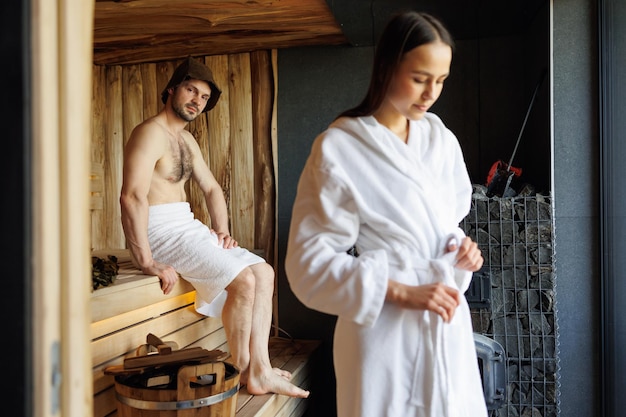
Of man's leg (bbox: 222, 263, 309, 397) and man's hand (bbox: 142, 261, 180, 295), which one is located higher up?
man's hand (bbox: 142, 261, 180, 295)

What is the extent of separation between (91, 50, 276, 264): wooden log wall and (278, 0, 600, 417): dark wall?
10 centimetres

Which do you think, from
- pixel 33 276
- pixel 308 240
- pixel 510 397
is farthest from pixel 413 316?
pixel 510 397

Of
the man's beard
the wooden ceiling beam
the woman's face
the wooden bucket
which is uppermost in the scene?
the wooden ceiling beam

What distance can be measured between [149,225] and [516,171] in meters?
1.86

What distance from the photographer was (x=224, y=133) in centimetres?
402

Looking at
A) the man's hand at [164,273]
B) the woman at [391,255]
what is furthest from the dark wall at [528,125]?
the woman at [391,255]

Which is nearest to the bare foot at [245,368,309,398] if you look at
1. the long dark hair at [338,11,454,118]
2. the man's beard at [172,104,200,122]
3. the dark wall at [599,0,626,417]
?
the man's beard at [172,104,200,122]

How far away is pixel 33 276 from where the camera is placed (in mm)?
783

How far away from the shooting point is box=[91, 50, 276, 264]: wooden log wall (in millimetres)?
3955

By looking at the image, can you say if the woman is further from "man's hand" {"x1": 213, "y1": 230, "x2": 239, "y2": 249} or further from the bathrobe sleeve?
"man's hand" {"x1": 213, "y1": 230, "x2": 239, "y2": 249}

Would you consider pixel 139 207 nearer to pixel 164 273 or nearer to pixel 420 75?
pixel 164 273

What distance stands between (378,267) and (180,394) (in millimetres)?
1146

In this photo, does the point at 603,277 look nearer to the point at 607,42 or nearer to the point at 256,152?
the point at 607,42
